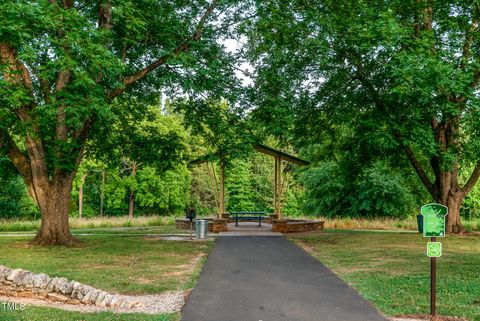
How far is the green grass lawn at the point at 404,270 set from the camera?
22.7 feet

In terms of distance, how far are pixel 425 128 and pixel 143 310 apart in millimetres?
11891

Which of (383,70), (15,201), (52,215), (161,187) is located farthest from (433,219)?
(15,201)

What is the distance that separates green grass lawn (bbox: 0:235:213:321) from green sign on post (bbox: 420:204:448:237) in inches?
144

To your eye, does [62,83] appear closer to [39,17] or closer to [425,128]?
[39,17]

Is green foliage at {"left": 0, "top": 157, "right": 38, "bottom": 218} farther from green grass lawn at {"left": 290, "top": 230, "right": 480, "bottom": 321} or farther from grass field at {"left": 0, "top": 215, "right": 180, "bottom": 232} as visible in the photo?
green grass lawn at {"left": 290, "top": 230, "right": 480, "bottom": 321}

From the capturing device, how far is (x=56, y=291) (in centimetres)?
742

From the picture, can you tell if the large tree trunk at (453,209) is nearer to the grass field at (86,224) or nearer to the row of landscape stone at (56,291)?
the grass field at (86,224)

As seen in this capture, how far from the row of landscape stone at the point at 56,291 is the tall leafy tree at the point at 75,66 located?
13.3ft

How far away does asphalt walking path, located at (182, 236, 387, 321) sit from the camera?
6289mm

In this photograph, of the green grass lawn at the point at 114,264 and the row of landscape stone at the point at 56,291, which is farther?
the row of landscape stone at the point at 56,291

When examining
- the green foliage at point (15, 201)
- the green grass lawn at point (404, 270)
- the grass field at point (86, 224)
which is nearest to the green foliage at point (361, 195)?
the grass field at point (86, 224)

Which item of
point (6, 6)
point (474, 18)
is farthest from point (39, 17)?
point (474, 18)

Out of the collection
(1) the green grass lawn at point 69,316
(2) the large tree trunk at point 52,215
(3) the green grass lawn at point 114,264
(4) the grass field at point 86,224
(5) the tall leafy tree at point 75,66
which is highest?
(5) the tall leafy tree at point 75,66

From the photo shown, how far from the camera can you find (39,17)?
957 centimetres
